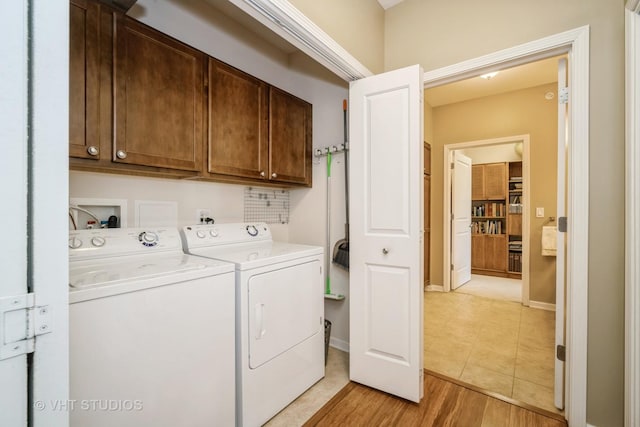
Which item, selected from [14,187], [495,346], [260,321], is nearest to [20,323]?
[14,187]

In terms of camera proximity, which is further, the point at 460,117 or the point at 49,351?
the point at 460,117

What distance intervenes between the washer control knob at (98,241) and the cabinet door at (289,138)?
43.6 inches

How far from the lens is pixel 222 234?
1.98m

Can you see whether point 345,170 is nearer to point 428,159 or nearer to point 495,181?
point 428,159

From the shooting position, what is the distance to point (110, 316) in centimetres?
104

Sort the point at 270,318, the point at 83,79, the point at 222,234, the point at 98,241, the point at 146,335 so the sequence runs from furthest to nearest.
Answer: the point at 222,234
the point at 270,318
the point at 98,241
the point at 83,79
the point at 146,335

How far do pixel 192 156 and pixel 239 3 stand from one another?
84 cm

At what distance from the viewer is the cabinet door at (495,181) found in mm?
5164

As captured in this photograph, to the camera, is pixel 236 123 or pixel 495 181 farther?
pixel 495 181


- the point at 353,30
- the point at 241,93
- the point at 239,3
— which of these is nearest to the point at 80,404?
the point at 239,3

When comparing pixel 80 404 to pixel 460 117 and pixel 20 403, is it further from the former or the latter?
pixel 460 117

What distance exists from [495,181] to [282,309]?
5.12 m

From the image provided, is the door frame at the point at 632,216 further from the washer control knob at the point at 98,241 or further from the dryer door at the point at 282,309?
the washer control knob at the point at 98,241

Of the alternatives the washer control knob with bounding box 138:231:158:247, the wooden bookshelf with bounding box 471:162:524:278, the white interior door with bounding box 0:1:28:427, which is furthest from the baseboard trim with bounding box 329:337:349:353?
the wooden bookshelf with bounding box 471:162:524:278
